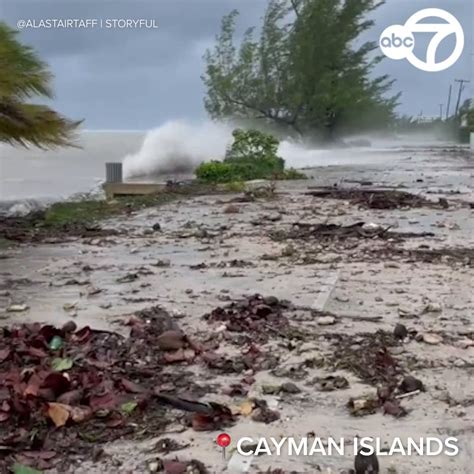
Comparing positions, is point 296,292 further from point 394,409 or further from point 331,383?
point 394,409

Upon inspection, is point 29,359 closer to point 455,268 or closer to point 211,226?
point 455,268

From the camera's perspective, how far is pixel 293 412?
104 inches

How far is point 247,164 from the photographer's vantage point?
653 inches

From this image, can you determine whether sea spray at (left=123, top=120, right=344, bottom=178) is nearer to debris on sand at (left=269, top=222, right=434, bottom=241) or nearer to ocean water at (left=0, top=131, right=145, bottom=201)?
ocean water at (left=0, top=131, right=145, bottom=201)

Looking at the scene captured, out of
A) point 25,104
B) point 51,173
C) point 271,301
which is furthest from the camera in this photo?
point 51,173

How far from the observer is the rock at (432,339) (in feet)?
11.3

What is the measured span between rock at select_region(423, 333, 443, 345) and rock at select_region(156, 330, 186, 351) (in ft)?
3.64

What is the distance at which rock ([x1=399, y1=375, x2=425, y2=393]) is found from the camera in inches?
111

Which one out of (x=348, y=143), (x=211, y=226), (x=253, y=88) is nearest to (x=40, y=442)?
(x=211, y=226)

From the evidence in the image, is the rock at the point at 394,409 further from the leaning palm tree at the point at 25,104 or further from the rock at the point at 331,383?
the leaning palm tree at the point at 25,104

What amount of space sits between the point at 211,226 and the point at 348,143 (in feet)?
93.0

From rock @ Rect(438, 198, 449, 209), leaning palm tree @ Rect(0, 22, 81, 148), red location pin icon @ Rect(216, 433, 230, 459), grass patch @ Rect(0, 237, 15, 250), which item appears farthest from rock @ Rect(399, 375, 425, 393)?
rock @ Rect(438, 198, 449, 209)

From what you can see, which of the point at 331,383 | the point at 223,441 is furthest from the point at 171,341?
the point at 223,441

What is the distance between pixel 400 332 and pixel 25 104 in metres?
5.41
